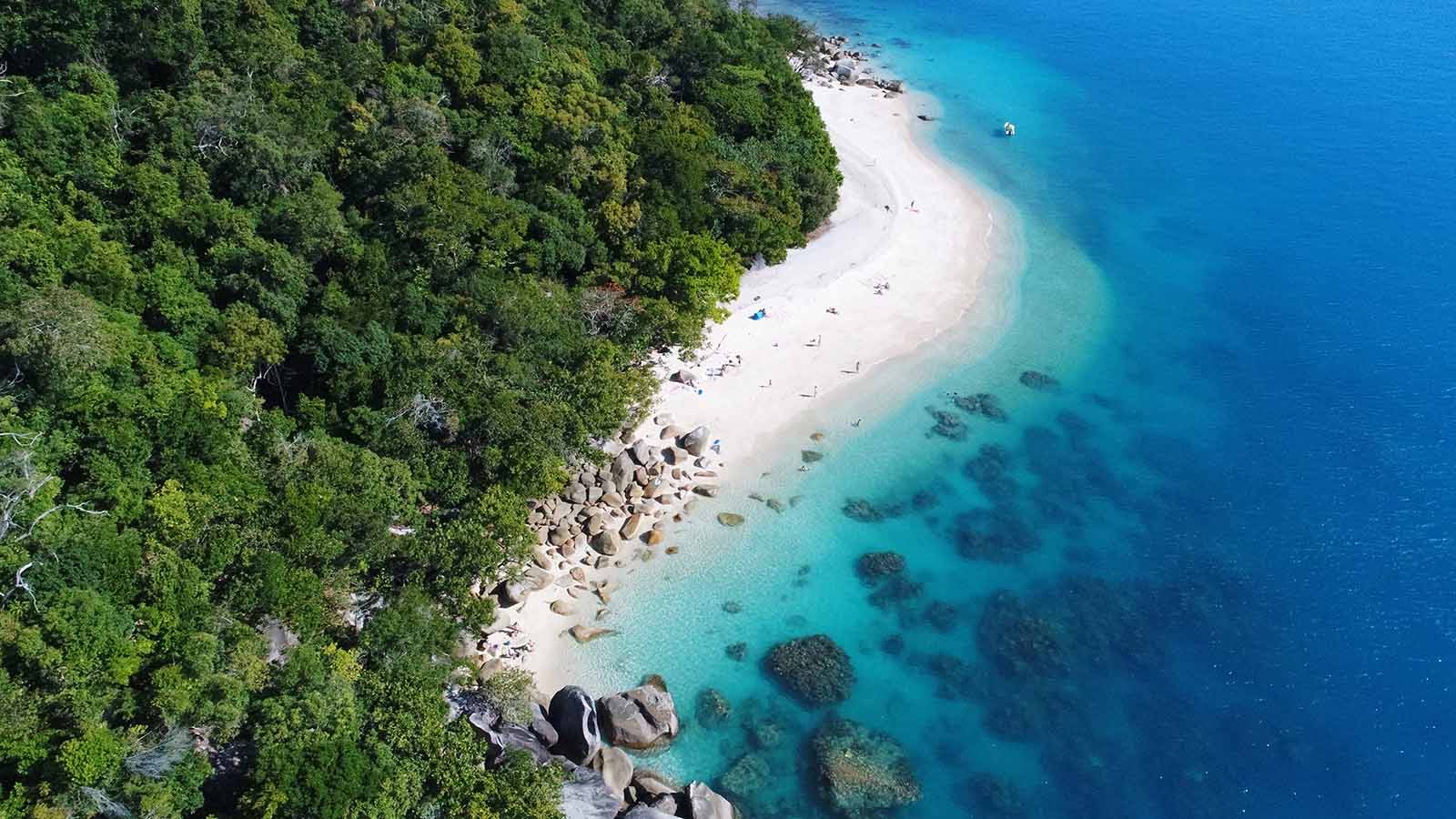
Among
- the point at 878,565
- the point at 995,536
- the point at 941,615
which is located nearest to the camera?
the point at 941,615

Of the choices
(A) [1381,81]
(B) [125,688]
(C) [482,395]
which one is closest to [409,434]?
(C) [482,395]

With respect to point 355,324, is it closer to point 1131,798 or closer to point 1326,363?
point 1131,798

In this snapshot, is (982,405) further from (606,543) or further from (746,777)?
(746,777)

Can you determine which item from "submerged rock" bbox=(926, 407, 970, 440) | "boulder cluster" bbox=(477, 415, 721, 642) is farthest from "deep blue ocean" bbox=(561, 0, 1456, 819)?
"boulder cluster" bbox=(477, 415, 721, 642)

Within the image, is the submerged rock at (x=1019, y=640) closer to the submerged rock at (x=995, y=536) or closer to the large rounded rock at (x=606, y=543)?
the submerged rock at (x=995, y=536)

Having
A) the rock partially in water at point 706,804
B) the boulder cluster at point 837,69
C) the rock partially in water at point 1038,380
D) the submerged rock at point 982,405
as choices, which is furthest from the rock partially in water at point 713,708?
the boulder cluster at point 837,69

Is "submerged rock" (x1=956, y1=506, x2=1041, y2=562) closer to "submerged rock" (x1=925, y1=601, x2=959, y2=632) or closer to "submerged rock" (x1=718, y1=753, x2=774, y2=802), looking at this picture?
"submerged rock" (x1=925, y1=601, x2=959, y2=632)

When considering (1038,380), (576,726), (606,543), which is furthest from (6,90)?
(1038,380)
